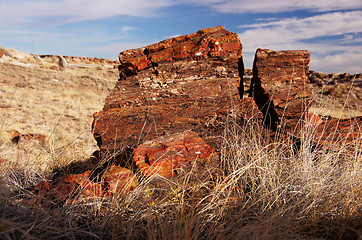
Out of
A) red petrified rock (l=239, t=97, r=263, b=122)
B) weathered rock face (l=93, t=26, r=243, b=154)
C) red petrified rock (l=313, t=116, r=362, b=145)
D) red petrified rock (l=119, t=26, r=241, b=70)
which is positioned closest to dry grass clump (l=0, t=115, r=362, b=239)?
red petrified rock (l=313, t=116, r=362, b=145)

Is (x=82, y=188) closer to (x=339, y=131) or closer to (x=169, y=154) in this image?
(x=169, y=154)

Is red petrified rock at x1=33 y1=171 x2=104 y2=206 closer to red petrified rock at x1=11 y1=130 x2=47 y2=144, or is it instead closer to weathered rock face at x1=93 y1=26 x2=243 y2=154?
weathered rock face at x1=93 y1=26 x2=243 y2=154

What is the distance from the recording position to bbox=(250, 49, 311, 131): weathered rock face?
12.9ft

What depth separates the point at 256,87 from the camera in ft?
14.6

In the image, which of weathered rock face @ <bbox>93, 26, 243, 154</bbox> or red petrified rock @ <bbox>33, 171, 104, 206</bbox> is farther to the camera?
weathered rock face @ <bbox>93, 26, 243, 154</bbox>

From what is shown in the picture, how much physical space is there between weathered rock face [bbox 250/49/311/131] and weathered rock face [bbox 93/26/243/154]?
41cm

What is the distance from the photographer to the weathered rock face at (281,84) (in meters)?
3.94

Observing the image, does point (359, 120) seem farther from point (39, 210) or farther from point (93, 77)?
point (93, 77)

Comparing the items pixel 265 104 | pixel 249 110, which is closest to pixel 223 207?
pixel 249 110

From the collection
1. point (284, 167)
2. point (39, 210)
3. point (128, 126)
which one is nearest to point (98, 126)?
point (128, 126)

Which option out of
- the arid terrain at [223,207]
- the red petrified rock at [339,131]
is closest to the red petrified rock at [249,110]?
the arid terrain at [223,207]

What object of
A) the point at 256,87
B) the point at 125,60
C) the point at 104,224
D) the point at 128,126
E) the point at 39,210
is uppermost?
the point at 125,60

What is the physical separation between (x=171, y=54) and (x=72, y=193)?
259 cm

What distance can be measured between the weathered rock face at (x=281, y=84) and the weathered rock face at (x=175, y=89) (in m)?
0.41
